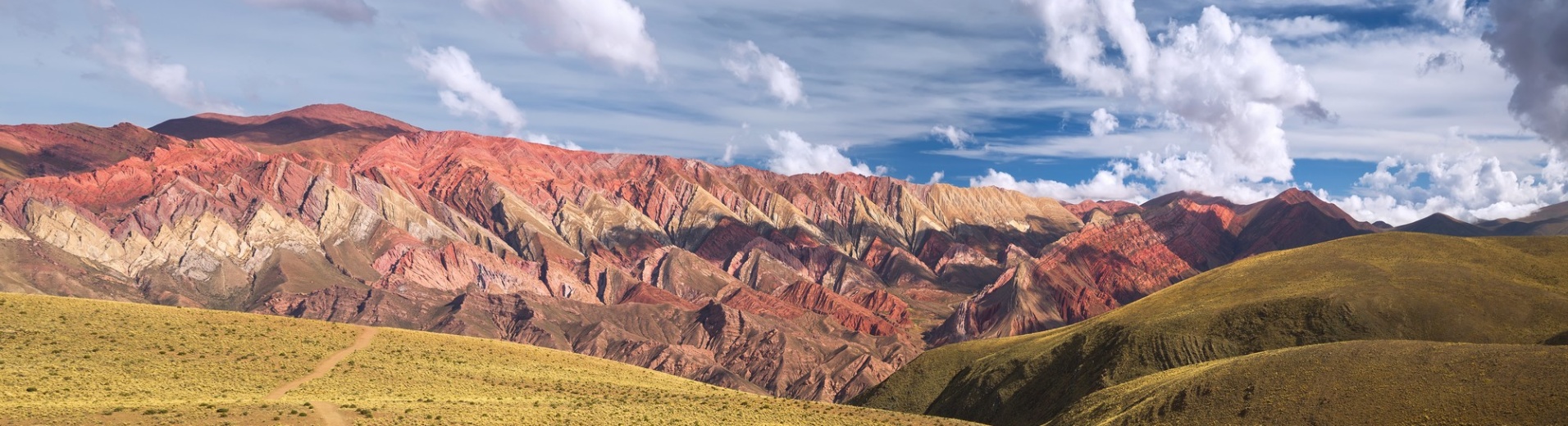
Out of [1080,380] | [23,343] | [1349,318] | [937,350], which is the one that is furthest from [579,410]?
[937,350]

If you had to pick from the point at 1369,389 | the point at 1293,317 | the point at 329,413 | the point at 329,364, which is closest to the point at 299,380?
the point at 329,364

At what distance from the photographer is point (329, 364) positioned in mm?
86125

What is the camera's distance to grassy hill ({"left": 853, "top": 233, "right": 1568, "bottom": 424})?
130125 mm

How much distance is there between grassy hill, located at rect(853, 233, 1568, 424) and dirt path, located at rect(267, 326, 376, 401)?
214 feet

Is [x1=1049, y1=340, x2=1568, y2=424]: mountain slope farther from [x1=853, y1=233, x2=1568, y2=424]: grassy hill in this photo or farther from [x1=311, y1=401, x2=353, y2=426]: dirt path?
[x1=311, y1=401, x2=353, y2=426]: dirt path

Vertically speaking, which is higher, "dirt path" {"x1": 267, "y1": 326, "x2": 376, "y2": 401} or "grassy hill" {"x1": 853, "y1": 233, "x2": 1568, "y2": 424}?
"grassy hill" {"x1": 853, "y1": 233, "x2": 1568, "y2": 424}

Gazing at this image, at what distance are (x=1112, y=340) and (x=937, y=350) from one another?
48238 mm

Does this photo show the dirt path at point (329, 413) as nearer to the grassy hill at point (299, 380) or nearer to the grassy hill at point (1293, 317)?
the grassy hill at point (299, 380)

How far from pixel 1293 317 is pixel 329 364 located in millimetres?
112160

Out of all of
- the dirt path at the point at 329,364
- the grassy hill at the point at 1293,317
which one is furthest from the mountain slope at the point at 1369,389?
the dirt path at the point at 329,364

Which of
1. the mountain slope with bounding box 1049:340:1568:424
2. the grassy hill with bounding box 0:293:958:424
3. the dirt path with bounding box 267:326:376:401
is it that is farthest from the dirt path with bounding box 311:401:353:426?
the mountain slope with bounding box 1049:340:1568:424

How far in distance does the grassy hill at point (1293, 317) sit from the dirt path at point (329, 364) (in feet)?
214

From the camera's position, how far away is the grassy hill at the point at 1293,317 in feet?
427

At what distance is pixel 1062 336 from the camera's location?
164m
